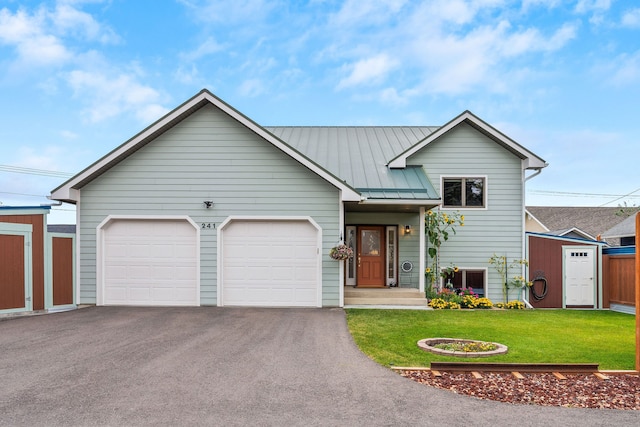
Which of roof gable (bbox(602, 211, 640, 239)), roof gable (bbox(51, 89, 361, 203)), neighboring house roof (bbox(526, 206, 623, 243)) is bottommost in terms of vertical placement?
roof gable (bbox(602, 211, 640, 239))

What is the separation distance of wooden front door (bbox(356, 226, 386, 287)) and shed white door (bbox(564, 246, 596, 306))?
5.91m

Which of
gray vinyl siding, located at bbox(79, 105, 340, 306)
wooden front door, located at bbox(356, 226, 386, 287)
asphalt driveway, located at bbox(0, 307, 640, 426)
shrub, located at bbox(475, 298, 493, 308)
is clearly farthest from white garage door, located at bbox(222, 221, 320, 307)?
shrub, located at bbox(475, 298, 493, 308)

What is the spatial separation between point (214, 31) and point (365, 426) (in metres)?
14.7

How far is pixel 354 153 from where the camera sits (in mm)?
15578

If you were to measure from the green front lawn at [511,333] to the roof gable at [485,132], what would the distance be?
15.6ft

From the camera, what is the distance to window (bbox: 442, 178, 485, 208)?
1448 cm

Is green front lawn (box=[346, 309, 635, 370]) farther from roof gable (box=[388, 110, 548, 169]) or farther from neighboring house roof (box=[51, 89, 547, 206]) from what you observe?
roof gable (box=[388, 110, 548, 169])

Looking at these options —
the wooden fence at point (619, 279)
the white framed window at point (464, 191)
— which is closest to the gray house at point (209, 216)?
the white framed window at point (464, 191)

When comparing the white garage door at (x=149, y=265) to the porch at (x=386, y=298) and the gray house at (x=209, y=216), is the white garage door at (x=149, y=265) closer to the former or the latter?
the gray house at (x=209, y=216)

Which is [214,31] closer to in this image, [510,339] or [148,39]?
[148,39]

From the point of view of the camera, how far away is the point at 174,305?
12117 millimetres

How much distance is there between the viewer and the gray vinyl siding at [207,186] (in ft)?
39.7

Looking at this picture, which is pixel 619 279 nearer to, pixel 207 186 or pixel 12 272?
pixel 207 186

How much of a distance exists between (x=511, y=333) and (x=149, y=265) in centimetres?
922
